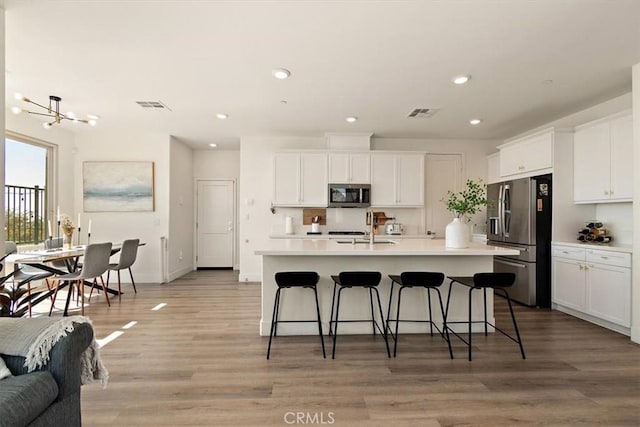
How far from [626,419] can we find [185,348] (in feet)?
10.5

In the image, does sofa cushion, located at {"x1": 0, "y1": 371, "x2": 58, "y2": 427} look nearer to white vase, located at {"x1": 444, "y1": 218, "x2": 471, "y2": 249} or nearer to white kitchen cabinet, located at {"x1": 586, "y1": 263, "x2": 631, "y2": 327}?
white vase, located at {"x1": 444, "y1": 218, "x2": 471, "y2": 249}

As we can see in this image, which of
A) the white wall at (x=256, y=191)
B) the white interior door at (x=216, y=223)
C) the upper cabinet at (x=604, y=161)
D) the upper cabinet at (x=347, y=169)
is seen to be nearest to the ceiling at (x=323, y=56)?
the upper cabinet at (x=604, y=161)

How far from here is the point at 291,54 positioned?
2.99 meters

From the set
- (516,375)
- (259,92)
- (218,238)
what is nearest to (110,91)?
(259,92)

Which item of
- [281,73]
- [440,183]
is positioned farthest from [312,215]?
[281,73]

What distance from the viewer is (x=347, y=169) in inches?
226

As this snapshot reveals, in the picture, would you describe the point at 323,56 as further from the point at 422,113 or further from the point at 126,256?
the point at 126,256

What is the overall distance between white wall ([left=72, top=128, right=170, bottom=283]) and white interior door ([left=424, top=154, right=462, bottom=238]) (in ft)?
15.5

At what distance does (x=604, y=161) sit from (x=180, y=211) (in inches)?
258

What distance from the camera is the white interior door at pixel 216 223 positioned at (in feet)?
24.1

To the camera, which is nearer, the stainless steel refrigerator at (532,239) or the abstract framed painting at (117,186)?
the stainless steel refrigerator at (532,239)

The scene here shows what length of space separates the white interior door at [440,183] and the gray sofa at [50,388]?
562cm

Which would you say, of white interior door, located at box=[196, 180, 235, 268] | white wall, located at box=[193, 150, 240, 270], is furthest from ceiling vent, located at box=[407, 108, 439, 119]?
white interior door, located at box=[196, 180, 235, 268]

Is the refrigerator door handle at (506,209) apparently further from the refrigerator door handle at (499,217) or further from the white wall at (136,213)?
the white wall at (136,213)
